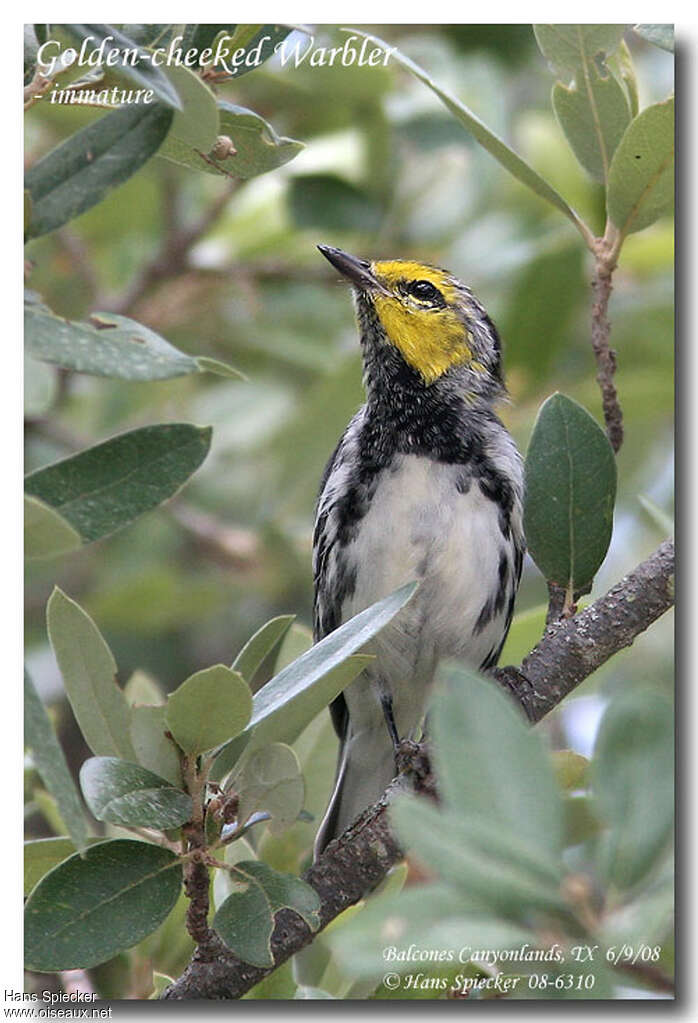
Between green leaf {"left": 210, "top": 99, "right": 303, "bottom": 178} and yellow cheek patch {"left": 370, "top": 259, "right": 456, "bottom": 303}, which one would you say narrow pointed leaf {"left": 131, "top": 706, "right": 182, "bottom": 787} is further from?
yellow cheek patch {"left": 370, "top": 259, "right": 456, "bottom": 303}

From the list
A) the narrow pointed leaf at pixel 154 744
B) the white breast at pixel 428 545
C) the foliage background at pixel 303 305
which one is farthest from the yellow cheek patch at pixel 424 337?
the narrow pointed leaf at pixel 154 744

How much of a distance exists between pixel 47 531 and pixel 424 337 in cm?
149

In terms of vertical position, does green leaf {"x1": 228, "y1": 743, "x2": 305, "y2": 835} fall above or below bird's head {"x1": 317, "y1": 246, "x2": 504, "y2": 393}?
below

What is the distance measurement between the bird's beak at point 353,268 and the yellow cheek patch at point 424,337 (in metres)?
0.04

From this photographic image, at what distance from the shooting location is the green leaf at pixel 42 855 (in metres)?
1.60

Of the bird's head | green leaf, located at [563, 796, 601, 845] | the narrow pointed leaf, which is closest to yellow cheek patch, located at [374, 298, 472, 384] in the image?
the bird's head

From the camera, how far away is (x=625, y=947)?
1.00 meters

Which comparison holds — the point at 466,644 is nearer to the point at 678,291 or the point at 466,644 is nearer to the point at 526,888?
the point at 678,291

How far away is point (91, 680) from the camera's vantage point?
147 centimetres

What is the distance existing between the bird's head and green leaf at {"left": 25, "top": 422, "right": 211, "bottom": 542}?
1160mm

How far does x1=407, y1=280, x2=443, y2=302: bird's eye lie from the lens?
101 inches

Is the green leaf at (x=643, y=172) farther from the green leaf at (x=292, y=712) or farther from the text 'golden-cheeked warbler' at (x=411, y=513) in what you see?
the green leaf at (x=292, y=712)

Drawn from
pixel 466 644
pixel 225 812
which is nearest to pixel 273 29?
A: pixel 225 812
